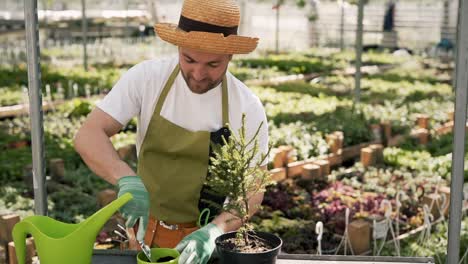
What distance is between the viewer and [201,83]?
2.04m

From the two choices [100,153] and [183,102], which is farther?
[183,102]

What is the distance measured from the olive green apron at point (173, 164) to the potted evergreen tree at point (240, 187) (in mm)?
539

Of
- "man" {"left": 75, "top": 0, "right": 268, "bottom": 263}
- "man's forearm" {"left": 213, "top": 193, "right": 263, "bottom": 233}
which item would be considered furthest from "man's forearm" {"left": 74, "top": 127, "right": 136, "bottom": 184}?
"man's forearm" {"left": 213, "top": 193, "right": 263, "bottom": 233}

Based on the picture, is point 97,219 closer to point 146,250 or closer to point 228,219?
point 146,250

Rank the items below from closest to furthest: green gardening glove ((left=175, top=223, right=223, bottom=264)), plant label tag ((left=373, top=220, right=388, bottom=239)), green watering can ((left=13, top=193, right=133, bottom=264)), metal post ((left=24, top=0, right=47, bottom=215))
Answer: green watering can ((left=13, top=193, right=133, bottom=264)) < green gardening glove ((left=175, top=223, right=223, bottom=264)) < metal post ((left=24, top=0, right=47, bottom=215)) < plant label tag ((left=373, top=220, right=388, bottom=239))

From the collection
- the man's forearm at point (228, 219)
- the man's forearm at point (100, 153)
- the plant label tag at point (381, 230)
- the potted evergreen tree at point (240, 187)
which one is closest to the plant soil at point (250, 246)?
the potted evergreen tree at point (240, 187)

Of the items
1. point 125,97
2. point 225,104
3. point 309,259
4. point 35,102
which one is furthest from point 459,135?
point 35,102

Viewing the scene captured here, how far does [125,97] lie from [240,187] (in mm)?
658

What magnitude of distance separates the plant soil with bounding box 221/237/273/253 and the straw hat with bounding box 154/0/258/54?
534mm

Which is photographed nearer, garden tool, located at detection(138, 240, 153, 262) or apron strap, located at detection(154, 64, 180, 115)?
garden tool, located at detection(138, 240, 153, 262)

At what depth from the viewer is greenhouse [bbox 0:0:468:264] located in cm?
164

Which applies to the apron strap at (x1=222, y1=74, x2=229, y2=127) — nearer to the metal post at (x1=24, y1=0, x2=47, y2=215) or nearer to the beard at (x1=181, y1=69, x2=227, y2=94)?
the beard at (x1=181, y1=69, x2=227, y2=94)

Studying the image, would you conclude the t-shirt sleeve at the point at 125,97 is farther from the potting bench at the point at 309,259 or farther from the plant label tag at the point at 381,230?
the plant label tag at the point at 381,230

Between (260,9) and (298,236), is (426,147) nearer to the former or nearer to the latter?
(298,236)
